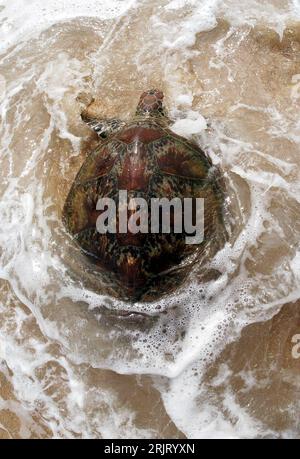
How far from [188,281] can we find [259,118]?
2.06 metres

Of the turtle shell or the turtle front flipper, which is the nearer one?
the turtle shell

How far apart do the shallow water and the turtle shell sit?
0.20 metres

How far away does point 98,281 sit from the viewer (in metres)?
4.20

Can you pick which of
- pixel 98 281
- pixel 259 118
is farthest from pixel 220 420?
pixel 259 118

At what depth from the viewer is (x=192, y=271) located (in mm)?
4164

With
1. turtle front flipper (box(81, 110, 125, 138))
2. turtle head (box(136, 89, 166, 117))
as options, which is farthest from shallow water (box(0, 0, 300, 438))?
turtle head (box(136, 89, 166, 117))

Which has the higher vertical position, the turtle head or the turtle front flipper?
the turtle head

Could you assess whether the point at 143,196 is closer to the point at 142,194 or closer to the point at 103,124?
the point at 142,194

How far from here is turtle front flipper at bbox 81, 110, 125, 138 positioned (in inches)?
183

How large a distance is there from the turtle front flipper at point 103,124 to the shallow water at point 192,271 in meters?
0.17

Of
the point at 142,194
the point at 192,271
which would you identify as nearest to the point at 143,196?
the point at 142,194

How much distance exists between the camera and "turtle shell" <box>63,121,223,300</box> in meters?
3.78

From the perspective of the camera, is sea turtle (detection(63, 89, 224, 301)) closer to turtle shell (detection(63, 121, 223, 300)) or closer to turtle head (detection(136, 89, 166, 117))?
turtle shell (detection(63, 121, 223, 300))
